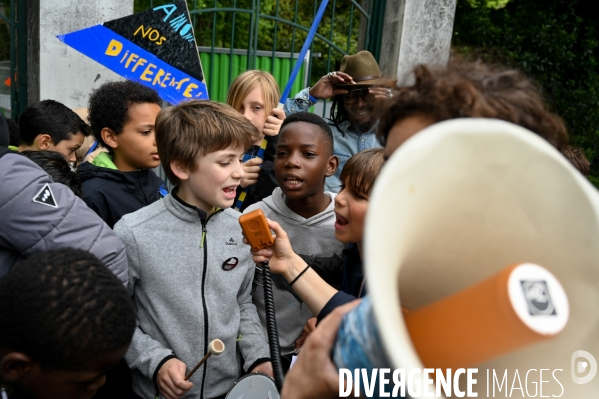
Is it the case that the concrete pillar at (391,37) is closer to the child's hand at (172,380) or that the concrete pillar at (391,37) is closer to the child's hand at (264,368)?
the child's hand at (264,368)

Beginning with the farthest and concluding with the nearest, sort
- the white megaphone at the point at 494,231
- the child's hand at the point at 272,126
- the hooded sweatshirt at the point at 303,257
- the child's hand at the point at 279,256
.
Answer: the child's hand at the point at 272,126, the hooded sweatshirt at the point at 303,257, the child's hand at the point at 279,256, the white megaphone at the point at 494,231

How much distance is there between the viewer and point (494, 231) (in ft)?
3.19

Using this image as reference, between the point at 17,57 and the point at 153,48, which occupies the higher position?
the point at 153,48

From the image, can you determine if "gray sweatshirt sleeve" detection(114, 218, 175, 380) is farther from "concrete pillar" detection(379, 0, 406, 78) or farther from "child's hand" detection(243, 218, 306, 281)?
"concrete pillar" detection(379, 0, 406, 78)

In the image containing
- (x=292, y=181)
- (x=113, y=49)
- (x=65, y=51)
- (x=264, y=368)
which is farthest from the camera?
(x=65, y=51)

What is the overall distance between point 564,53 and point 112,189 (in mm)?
8320

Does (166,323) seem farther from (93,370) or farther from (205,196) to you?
(93,370)

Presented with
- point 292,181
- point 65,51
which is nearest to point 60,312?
point 292,181

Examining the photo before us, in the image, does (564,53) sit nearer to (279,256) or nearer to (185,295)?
(279,256)

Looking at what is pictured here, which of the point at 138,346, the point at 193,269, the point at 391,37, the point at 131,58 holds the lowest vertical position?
the point at 138,346

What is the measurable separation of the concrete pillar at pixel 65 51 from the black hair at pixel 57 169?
2193mm

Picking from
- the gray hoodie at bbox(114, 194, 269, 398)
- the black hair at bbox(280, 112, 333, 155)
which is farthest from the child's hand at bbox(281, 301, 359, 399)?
the black hair at bbox(280, 112, 333, 155)

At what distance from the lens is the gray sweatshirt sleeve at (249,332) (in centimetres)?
227

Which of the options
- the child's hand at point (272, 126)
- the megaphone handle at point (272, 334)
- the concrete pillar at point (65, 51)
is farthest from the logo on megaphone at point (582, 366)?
the concrete pillar at point (65, 51)
